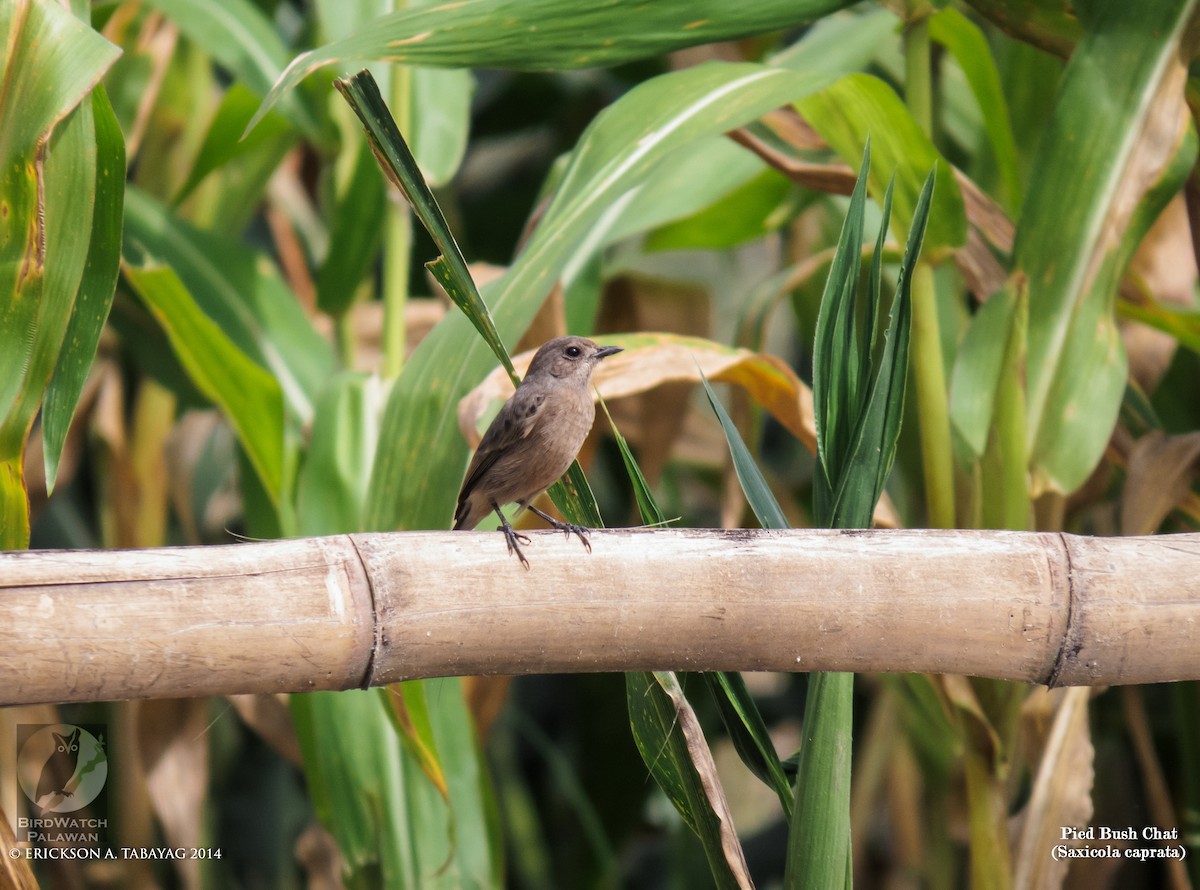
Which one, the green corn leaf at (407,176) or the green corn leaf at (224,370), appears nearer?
the green corn leaf at (407,176)

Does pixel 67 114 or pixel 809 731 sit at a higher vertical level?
pixel 67 114

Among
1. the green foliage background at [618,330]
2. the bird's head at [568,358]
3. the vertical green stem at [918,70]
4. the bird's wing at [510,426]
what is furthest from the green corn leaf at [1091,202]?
the bird's wing at [510,426]

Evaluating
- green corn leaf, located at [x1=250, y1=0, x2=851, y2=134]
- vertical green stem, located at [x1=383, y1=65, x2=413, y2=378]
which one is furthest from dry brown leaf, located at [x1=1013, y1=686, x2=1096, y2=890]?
vertical green stem, located at [x1=383, y1=65, x2=413, y2=378]

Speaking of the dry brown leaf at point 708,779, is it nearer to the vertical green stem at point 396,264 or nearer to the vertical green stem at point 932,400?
the vertical green stem at point 932,400

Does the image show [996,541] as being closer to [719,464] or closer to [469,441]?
[469,441]

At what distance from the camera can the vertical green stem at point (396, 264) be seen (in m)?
2.13

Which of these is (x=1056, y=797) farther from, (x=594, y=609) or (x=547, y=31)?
(x=547, y=31)

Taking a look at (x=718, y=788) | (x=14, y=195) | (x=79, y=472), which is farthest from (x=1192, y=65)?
(x=79, y=472)

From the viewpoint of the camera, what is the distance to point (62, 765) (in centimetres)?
193

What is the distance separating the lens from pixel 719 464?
330 centimetres

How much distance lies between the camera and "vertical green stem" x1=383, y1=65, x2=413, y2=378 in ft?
6.98

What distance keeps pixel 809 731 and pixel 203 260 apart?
1786mm
